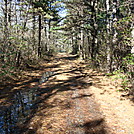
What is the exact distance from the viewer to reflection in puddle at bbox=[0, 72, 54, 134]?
364cm

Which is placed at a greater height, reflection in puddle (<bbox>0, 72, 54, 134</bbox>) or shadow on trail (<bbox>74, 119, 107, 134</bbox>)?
reflection in puddle (<bbox>0, 72, 54, 134</bbox>)

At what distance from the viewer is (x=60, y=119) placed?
13.5 feet

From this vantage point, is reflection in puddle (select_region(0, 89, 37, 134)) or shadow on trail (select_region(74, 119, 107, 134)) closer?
shadow on trail (select_region(74, 119, 107, 134))

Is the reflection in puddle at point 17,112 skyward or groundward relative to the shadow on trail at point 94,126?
skyward

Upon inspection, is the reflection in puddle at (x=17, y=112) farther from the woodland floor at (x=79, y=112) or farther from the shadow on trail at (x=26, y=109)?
the woodland floor at (x=79, y=112)

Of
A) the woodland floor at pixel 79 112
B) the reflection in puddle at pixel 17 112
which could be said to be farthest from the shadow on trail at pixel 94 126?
the reflection in puddle at pixel 17 112

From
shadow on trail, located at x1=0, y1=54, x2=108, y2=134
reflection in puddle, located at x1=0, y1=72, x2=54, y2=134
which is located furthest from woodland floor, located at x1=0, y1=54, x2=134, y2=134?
reflection in puddle, located at x1=0, y1=72, x2=54, y2=134

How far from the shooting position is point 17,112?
455 centimetres

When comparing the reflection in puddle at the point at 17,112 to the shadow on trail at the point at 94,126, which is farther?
the reflection in puddle at the point at 17,112

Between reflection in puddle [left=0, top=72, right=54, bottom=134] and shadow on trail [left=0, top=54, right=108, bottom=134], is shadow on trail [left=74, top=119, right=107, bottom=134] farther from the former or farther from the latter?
reflection in puddle [left=0, top=72, right=54, bottom=134]

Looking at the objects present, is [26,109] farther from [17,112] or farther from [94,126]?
[94,126]

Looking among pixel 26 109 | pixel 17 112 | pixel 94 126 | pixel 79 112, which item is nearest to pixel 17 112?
pixel 17 112

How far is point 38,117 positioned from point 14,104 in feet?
5.34

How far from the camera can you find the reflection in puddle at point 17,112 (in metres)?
3.64
